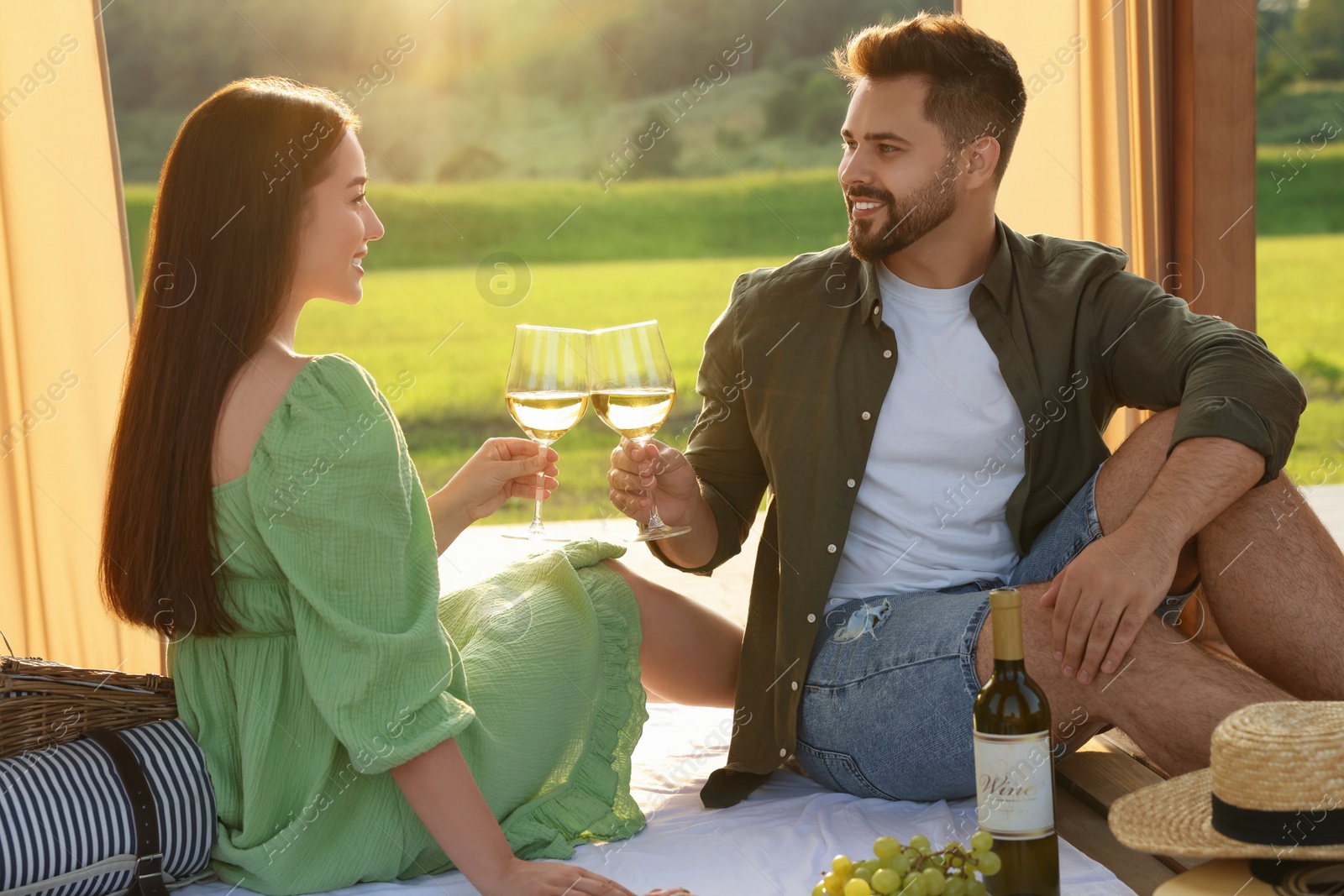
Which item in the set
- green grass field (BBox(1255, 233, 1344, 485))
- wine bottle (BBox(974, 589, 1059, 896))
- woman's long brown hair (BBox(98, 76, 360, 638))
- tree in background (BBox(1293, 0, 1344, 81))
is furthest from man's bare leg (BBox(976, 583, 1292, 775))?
tree in background (BBox(1293, 0, 1344, 81))

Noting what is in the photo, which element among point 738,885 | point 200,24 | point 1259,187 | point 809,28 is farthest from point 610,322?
point 738,885

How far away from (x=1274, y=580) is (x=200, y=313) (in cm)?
148

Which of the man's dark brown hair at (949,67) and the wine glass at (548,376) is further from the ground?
the man's dark brown hair at (949,67)

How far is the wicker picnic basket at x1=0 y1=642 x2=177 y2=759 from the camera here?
1.56 m

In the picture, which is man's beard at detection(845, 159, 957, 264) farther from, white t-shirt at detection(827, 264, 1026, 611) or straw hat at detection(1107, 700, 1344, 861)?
straw hat at detection(1107, 700, 1344, 861)

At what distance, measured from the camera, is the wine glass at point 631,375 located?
5.48ft

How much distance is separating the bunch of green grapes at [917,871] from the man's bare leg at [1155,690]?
0.35 meters

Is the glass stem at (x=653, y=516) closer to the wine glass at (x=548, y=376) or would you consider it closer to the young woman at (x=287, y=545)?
the wine glass at (x=548, y=376)

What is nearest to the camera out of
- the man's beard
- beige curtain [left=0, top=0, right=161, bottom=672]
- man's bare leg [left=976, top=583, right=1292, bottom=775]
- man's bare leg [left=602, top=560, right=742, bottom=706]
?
man's bare leg [left=976, top=583, right=1292, bottom=775]

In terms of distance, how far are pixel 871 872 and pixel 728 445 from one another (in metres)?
1.02

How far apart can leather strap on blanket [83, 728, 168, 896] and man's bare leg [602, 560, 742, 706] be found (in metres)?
0.74

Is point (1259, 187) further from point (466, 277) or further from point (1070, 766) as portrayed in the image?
point (1070, 766)

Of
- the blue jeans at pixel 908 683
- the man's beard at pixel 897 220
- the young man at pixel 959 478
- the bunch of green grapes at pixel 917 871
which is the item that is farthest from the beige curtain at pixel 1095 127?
the bunch of green grapes at pixel 917 871

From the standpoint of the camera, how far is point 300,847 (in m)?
1.60
